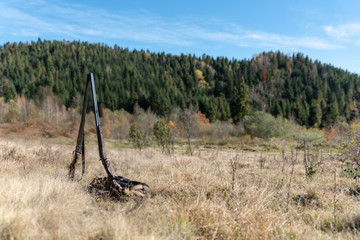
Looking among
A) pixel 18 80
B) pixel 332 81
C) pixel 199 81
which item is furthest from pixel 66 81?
pixel 332 81

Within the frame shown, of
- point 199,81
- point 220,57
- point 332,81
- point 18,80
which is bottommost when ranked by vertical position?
point 18,80

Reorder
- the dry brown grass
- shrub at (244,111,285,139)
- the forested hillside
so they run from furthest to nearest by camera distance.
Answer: the forested hillside → shrub at (244,111,285,139) → the dry brown grass

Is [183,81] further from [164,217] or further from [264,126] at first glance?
[164,217]

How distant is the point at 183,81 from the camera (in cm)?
9575

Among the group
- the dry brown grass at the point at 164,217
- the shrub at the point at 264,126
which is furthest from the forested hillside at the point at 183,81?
the dry brown grass at the point at 164,217

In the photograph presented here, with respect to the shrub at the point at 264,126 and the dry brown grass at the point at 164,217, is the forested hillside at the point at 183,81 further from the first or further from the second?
the dry brown grass at the point at 164,217

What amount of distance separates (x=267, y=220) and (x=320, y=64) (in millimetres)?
129038

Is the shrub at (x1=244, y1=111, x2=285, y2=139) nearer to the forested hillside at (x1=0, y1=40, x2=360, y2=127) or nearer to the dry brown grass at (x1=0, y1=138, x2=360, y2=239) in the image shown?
the forested hillside at (x1=0, y1=40, x2=360, y2=127)

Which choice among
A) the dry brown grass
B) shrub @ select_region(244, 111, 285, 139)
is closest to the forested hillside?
shrub @ select_region(244, 111, 285, 139)

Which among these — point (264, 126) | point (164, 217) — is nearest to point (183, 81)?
point (264, 126)

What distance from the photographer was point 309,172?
5.70 metres

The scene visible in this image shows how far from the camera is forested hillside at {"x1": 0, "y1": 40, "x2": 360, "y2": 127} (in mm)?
69500

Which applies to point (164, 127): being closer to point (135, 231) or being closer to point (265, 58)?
point (135, 231)

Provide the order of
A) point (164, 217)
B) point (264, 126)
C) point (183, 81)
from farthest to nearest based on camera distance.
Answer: point (183, 81) < point (264, 126) < point (164, 217)
